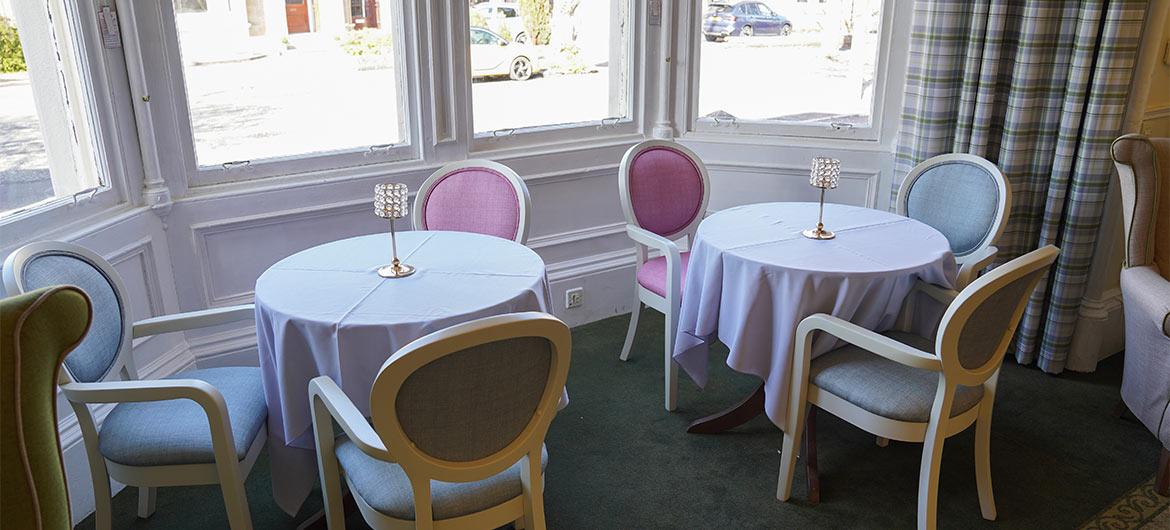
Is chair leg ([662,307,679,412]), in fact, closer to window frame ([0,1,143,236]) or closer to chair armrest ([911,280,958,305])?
chair armrest ([911,280,958,305])

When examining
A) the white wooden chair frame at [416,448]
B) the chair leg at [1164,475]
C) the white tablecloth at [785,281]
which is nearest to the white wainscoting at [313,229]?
the white tablecloth at [785,281]

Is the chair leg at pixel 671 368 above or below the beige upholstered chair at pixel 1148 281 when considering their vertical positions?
below

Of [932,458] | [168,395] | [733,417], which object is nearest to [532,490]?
[168,395]

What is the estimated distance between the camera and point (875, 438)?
8.86 feet

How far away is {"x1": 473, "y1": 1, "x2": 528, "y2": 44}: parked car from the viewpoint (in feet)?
10.2

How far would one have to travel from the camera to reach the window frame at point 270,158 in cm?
253

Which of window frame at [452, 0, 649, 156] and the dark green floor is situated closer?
the dark green floor

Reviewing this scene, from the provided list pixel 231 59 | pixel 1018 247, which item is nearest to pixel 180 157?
pixel 231 59

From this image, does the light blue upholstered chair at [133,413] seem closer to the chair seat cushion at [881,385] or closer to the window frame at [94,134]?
the window frame at [94,134]

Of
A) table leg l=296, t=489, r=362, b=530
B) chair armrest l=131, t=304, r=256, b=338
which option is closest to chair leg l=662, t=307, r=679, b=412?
table leg l=296, t=489, r=362, b=530

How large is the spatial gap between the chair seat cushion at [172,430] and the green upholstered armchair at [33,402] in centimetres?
54

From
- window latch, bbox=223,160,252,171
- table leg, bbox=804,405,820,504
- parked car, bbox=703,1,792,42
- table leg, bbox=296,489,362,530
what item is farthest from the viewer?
parked car, bbox=703,1,792,42

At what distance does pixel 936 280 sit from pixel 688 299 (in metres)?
0.76

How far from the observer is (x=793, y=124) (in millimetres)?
3561
